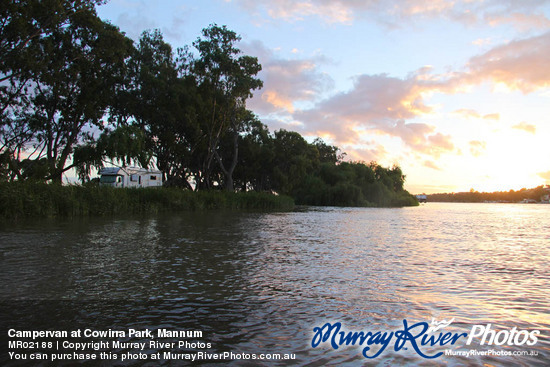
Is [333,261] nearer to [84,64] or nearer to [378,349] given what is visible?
[378,349]

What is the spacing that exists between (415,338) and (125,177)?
37.5 metres

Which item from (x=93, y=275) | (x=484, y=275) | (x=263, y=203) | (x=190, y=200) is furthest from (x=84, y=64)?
(x=484, y=275)

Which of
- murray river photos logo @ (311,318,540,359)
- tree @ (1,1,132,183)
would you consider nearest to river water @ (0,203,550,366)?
murray river photos logo @ (311,318,540,359)

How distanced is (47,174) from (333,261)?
1075 inches

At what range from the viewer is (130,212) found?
86.3ft

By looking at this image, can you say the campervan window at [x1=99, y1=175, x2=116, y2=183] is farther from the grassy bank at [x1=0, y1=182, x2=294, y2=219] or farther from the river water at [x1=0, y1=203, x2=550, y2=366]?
the river water at [x1=0, y1=203, x2=550, y2=366]

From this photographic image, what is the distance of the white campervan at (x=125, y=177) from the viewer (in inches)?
1474

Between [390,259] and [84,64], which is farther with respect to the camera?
[84,64]

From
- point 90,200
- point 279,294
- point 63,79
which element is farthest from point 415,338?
point 63,79

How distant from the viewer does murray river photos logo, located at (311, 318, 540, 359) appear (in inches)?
143

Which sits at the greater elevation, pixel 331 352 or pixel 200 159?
pixel 200 159

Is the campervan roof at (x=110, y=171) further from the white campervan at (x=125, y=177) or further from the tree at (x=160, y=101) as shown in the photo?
the tree at (x=160, y=101)

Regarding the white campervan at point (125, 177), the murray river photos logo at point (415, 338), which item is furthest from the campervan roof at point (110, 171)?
the murray river photos logo at point (415, 338)

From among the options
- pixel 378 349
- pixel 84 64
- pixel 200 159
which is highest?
pixel 84 64
